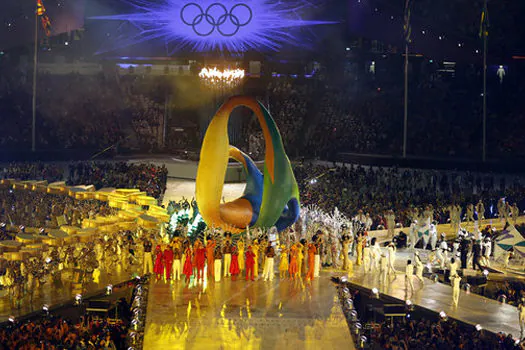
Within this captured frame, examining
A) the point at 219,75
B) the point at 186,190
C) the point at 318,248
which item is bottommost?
the point at 318,248

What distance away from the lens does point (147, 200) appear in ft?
104

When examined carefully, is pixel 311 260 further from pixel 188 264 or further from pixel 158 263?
pixel 158 263

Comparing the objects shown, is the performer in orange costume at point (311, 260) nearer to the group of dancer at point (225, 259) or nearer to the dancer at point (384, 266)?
Answer: the group of dancer at point (225, 259)

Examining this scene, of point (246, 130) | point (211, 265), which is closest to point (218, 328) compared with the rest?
point (211, 265)

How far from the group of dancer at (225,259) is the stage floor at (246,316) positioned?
369mm

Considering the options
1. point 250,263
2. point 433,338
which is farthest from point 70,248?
point 433,338

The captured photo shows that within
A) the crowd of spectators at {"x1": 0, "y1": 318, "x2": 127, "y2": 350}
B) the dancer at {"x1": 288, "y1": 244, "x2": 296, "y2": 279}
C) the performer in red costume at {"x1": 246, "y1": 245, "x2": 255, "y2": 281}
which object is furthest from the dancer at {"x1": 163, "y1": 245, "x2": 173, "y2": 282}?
the crowd of spectators at {"x1": 0, "y1": 318, "x2": 127, "y2": 350}

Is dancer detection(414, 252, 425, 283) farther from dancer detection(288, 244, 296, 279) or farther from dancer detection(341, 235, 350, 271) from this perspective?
dancer detection(288, 244, 296, 279)

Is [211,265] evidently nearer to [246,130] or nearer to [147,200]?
[147,200]

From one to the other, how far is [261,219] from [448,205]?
10013 mm

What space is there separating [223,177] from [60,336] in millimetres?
8337

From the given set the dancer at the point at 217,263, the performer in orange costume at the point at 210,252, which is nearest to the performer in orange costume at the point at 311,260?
the dancer at the point at 217,263

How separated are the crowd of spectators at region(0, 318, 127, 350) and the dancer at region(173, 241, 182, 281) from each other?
11.8 ft

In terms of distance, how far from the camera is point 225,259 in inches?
902
